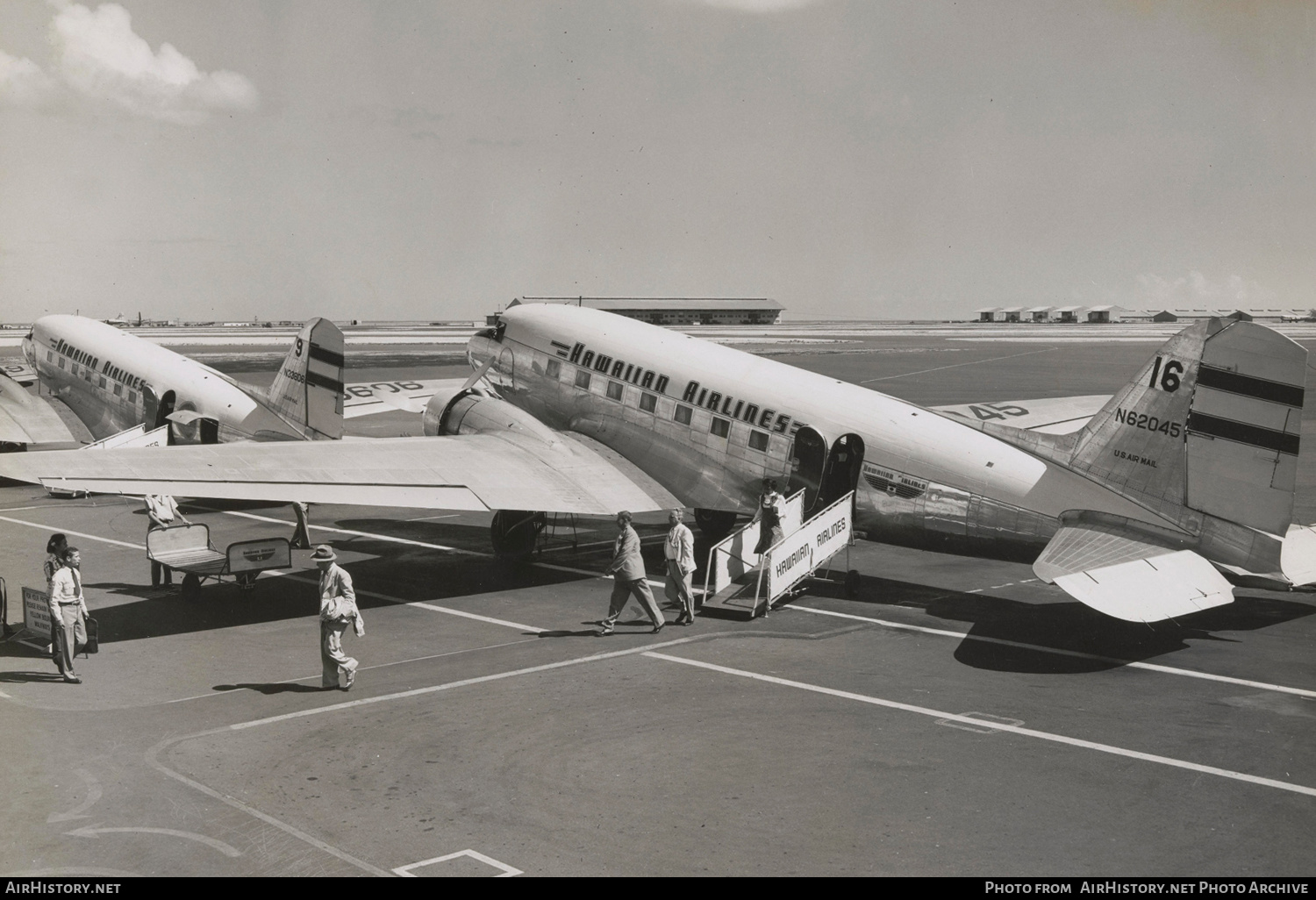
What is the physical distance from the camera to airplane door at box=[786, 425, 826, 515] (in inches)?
847

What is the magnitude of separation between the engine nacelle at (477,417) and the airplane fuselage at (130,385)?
17.6 feet

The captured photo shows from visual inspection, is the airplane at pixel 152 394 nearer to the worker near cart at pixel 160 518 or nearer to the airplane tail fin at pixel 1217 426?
the worker near cart at pixel 160 518

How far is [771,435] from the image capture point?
22344mm

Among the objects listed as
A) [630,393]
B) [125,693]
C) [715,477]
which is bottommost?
[125,693]

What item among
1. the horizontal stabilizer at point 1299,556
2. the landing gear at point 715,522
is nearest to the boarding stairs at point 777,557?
the landing gear at point 715,522

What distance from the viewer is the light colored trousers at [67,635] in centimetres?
1534

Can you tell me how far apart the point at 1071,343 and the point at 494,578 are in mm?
99463

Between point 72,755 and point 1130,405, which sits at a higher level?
point 1130,405

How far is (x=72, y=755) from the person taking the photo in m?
12.6

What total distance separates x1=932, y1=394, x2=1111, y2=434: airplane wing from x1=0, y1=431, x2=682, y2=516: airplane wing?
9.39 m

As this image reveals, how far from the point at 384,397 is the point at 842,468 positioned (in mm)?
20348

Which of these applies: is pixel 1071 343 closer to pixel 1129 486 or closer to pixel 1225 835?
pixel 1129 486

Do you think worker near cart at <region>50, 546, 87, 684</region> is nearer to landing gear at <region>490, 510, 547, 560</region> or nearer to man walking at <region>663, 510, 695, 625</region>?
man walking at <region>663, 510, 695, 625</region>
